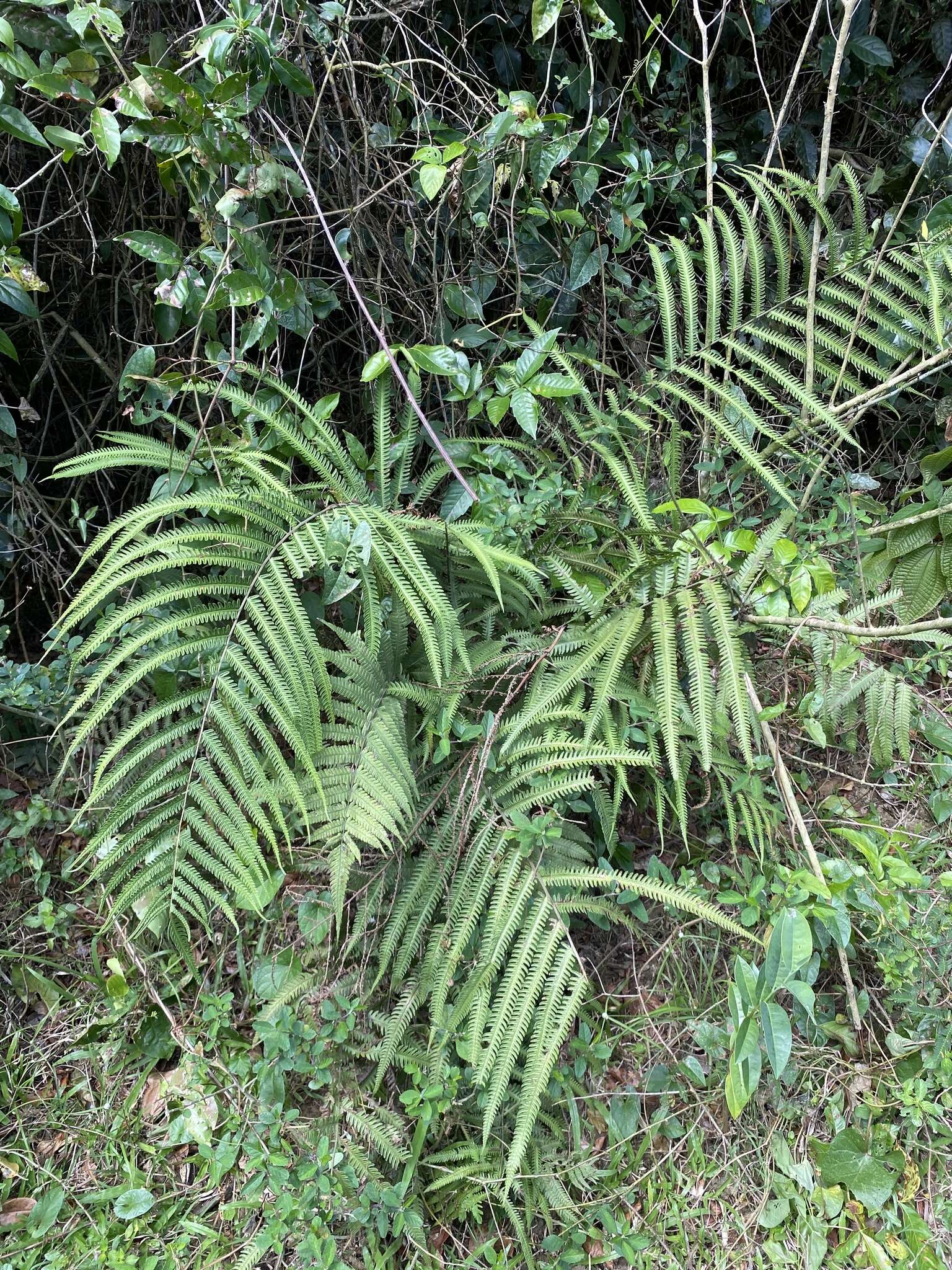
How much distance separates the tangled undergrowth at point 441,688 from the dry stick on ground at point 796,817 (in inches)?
1.0

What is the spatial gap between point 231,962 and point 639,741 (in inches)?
44.7

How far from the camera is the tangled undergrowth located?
161 cm

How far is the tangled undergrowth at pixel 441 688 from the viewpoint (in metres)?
1.61

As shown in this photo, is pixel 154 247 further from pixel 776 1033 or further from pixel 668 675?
pixel 776 1033

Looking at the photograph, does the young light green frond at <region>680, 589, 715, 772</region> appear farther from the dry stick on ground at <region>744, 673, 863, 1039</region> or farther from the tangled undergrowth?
the dry stick on ground at <region>744, 673, 863, 1039</region>

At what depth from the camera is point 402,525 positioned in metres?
1.76

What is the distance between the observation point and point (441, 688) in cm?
182

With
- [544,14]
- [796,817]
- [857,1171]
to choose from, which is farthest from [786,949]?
[544,14]

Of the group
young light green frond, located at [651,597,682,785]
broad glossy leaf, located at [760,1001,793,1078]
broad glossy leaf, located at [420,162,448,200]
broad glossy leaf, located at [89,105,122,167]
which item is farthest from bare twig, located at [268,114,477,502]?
broad glossy leaf, located at [760,1001,793,1078]

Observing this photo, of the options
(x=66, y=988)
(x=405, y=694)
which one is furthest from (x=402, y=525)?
(x=66, y=988)

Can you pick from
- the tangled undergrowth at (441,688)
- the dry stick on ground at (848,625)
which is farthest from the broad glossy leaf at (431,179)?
the dry stick on ground at (848,625)

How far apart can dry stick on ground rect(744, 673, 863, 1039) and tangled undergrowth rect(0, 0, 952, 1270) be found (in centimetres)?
2

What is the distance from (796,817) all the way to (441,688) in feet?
2.80

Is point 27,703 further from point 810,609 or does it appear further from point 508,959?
point 810,609
